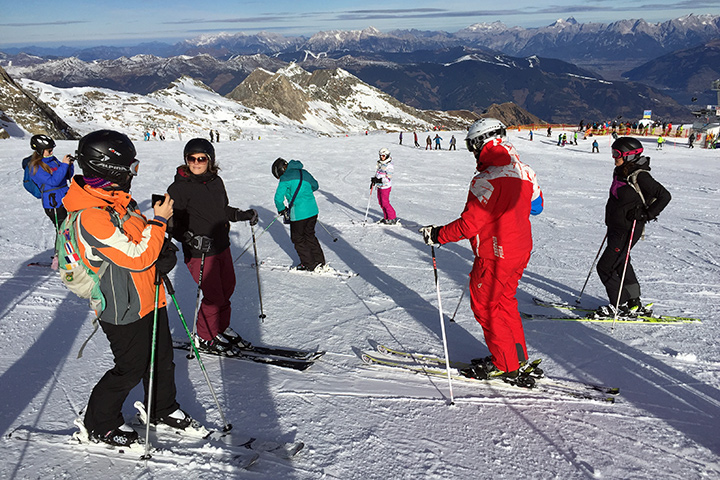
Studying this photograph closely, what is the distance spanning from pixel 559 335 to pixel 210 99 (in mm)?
97822

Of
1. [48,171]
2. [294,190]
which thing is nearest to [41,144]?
[48,171]

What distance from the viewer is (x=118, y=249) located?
235 cm

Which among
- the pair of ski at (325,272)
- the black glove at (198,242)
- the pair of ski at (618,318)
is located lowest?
the pair of ski at (325,272)

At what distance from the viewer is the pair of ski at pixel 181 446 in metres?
2.71

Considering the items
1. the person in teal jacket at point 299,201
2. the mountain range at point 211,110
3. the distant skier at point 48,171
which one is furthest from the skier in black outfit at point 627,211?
the mountain range at point 211,110

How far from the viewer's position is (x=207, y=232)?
3.97 m

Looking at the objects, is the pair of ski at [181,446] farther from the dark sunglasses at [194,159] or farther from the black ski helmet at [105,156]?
the dark sunglasses at [194,159]

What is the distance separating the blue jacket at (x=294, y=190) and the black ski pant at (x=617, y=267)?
3.87 m

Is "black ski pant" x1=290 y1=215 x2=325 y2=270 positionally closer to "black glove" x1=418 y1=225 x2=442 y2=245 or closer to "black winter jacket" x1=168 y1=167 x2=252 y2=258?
"black winter jacket" x1=168 y1=167 x2=252 y2=258

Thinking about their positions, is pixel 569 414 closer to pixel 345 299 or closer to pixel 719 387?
pixel 719 387

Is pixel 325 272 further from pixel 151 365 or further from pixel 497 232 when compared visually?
pixel 151 365

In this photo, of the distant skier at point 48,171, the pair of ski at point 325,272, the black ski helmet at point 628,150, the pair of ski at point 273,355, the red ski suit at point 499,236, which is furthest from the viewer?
the pair of ski at point 325,272

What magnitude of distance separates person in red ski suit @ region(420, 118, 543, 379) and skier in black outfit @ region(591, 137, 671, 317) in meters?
1.87

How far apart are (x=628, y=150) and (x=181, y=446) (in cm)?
508
